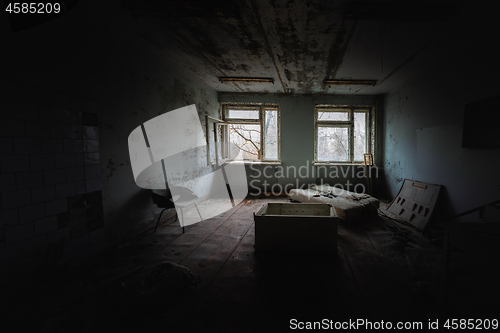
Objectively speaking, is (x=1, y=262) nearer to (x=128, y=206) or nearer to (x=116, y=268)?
(x=116, y=268)

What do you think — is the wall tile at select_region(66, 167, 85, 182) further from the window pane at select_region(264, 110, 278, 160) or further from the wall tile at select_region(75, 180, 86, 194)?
the window pane at select_region(264, 110, 278, 160)

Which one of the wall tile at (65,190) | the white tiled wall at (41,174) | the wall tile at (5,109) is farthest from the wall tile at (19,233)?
the wall tile at (5,109)

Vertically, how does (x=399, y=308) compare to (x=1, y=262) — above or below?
below

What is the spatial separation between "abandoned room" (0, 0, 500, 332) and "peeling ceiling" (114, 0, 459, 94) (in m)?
0.02

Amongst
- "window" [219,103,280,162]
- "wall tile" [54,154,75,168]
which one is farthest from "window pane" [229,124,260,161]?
"wall tile" [54,154,75,168]

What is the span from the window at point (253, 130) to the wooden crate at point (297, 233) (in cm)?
345

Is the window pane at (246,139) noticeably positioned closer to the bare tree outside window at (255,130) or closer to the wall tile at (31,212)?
the bare tree outside window at (255,130)

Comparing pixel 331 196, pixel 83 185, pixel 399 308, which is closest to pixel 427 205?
pixel 331 196

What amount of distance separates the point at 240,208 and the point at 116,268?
2514 mm

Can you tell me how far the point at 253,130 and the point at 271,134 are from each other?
1.79 ft

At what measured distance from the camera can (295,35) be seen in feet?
8.45

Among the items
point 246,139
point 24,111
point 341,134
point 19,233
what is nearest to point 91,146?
point 24,111

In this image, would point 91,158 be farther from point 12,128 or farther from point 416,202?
point 416,202

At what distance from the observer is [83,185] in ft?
6.91
